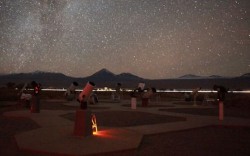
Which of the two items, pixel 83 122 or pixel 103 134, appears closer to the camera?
pixel 83 122

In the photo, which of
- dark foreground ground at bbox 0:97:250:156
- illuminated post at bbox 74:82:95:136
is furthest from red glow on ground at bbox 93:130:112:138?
dark foreground ground at bbox 0:97:250:156

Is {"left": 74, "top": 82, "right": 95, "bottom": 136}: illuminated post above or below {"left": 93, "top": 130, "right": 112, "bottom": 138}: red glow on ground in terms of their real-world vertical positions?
above

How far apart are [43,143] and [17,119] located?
8.53 m

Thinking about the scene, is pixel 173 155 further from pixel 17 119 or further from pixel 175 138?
pixel 17 119

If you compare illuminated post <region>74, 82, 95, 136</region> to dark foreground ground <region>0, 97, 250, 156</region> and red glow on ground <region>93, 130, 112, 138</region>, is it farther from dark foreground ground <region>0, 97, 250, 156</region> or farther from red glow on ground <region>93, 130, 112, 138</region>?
dark foreground ground <region>0, 97, 250, 156</region>

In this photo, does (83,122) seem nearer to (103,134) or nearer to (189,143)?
(103,134)

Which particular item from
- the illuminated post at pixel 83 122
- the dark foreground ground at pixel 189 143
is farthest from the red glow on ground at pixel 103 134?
the dark foreground ground at pixel 189 143

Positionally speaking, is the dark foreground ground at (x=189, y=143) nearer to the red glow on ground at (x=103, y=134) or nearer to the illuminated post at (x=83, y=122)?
the red glow on ground at (x=103, y=134)

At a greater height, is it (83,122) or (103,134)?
(83,122)

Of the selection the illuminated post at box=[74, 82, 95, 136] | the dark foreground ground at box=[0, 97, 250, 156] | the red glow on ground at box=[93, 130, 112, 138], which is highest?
the illuminated post at box=[74, 82, 95, 136]

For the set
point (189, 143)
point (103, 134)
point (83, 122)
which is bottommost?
point (189, 143)

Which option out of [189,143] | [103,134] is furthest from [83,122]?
[189,143]

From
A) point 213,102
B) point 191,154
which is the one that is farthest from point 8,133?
point 213,102

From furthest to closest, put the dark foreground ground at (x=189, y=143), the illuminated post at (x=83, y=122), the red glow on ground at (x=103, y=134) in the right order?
the red glow on ground at (x=103, y=134)
the illuminated post at (x=83, y=122)
the dark foreground ground at (x=189, y=143)
